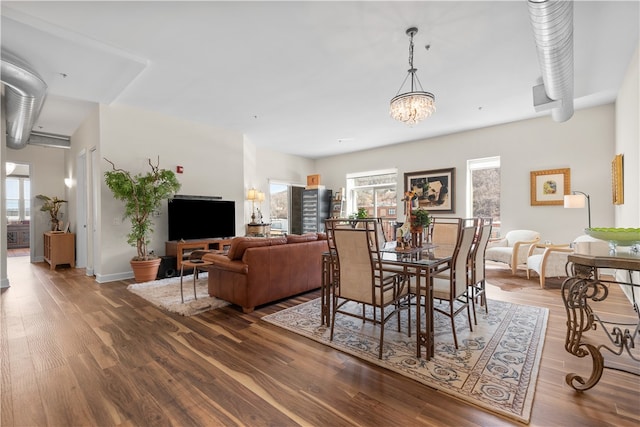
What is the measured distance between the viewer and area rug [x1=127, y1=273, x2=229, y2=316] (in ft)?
10.9

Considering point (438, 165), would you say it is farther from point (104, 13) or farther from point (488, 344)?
point (104, 13)

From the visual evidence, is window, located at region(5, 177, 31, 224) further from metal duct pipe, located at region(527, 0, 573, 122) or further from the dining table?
metal duct pipe, located at region(527, 0, 573, 122)

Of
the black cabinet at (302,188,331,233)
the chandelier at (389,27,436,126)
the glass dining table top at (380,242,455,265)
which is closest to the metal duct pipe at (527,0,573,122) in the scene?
the chandelier at (389,27,436,126)

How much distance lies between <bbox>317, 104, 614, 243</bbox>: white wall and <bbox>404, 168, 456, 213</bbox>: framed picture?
0.42ft

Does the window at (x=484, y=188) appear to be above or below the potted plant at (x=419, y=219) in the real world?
above

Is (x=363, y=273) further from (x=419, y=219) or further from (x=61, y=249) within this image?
(x=61, y=249)

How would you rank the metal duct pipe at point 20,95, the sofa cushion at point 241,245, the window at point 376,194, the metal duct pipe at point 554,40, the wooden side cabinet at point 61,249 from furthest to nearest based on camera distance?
the window at point 376,194 < the wooden side cabinet at point 61,249 < the sofa cushion at point 241,245 < the metal duct pipe at point 20,95 < the metal duct pipe at point 554,40

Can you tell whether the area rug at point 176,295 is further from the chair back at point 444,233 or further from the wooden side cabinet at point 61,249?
the wooden side cabinet at point 61,249

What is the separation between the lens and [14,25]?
271cm

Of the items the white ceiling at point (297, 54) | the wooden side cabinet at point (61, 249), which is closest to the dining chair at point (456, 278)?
the white ceiling at point (297, 54)

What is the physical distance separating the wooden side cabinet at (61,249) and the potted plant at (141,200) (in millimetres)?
2423

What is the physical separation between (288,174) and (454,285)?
22.1 ft

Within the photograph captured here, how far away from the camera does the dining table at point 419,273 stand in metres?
2.21

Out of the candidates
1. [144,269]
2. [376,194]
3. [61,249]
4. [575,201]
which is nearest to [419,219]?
[575,201]
